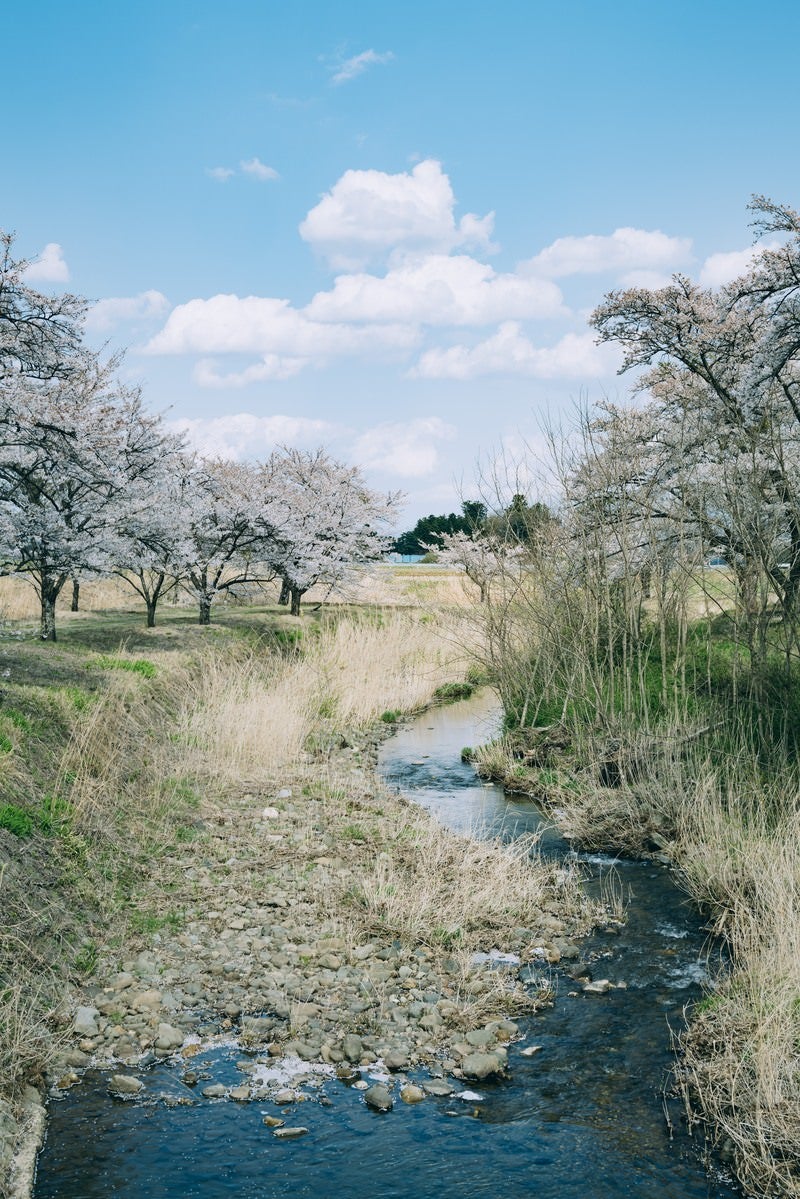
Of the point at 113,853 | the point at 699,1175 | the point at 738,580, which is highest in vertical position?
the point at 738,580

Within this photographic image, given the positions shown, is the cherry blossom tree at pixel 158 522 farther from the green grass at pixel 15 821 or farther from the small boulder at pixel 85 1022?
the small boulder at pixel 85 1022

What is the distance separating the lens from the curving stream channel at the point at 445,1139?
5.04 meters

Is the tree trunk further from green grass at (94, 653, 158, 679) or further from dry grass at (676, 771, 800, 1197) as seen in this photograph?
dry grass at (676, 771, 800, 1197)

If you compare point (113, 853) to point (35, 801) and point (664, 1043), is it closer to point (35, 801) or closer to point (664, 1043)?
point (35, 801)

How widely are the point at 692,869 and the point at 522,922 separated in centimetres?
189

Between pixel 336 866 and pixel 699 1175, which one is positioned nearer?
pixel 699 1175

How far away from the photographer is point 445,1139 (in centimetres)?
541

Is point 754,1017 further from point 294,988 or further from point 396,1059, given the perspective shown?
point 294,988

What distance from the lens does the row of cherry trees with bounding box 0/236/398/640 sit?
12.4 metres

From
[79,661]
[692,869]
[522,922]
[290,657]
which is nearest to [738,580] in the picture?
[692,869]

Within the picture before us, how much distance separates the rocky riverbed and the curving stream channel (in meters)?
0.17

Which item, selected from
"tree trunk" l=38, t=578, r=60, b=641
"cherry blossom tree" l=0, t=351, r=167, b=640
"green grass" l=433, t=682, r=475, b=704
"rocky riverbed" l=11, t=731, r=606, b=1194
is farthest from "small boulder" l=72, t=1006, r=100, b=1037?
"green grass" l=433, t=682, r=475, b=704

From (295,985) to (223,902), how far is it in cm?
176

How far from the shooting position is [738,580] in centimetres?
1005
